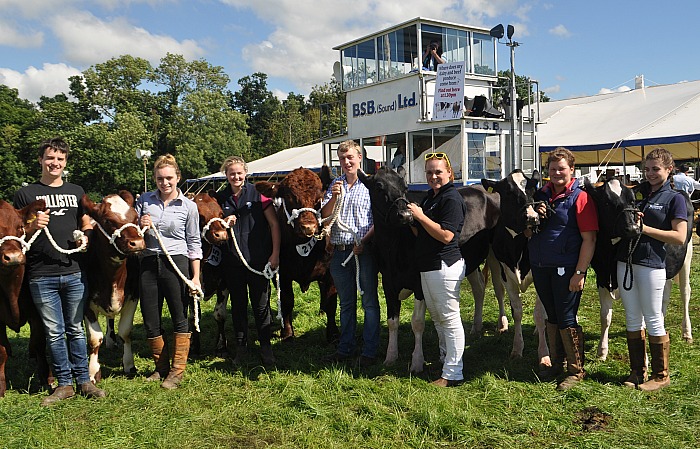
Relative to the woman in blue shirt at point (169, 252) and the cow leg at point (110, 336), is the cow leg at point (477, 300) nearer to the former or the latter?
the woman in blue shirt at point (169, 252)

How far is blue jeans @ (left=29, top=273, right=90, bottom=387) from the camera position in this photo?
4.69 m

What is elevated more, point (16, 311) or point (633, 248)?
point (633, 248)

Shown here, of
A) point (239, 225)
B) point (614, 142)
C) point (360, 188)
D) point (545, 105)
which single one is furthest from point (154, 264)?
point (545, 105)

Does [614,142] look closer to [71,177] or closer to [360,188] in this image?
[360,188]

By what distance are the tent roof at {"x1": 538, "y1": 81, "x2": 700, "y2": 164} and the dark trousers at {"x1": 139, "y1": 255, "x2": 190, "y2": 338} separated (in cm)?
1387

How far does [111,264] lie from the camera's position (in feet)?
16.7

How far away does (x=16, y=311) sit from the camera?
4840 millimetres

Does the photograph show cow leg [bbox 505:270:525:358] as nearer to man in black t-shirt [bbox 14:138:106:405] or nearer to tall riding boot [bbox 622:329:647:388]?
tall riding boot [bbox 622:329:647:388]

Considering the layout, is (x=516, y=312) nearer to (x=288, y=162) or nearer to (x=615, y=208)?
(x=615, y=208)

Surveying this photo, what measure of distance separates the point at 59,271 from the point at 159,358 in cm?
124

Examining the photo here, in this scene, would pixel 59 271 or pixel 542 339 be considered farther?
pixel 542 339

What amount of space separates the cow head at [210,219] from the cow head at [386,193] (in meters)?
1.44

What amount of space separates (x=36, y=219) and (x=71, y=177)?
4286 cm

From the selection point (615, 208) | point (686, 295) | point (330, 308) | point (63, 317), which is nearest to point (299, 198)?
point (330, 308)
